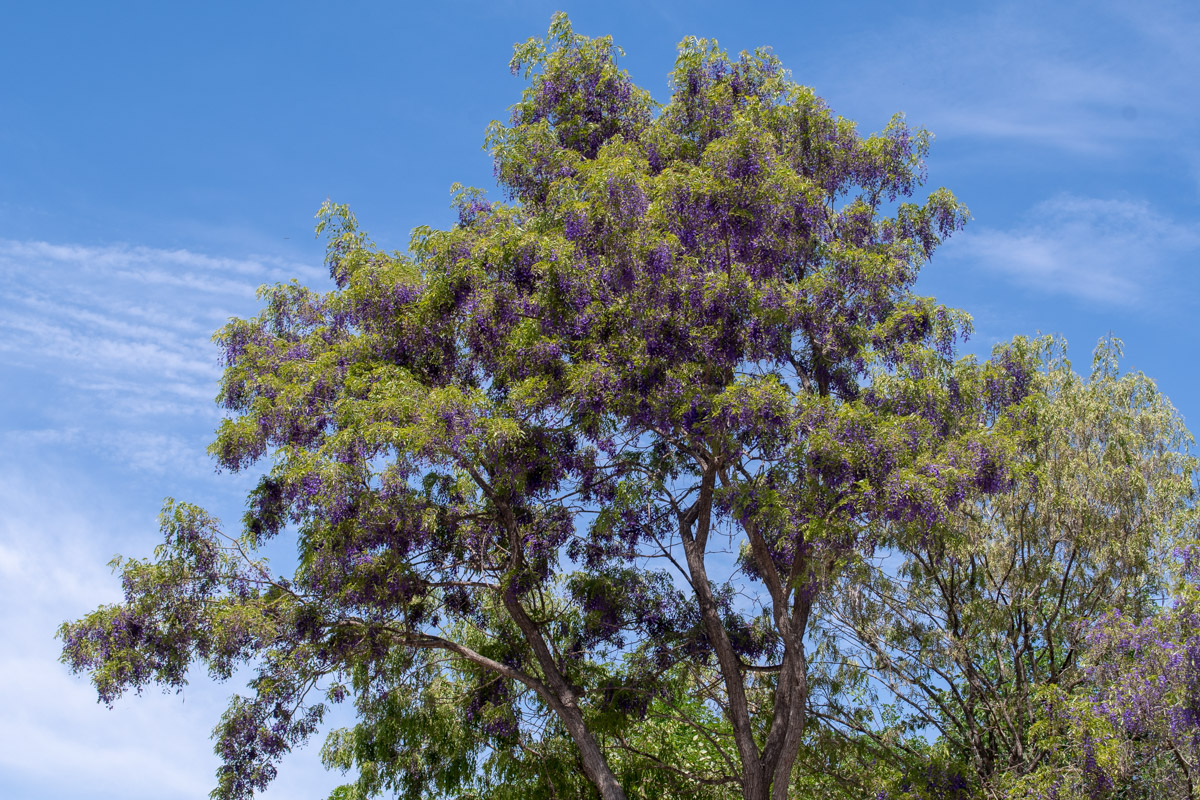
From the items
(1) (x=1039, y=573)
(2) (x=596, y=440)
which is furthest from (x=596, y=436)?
(1) (x=1039, y=573)

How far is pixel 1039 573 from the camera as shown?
15664mm

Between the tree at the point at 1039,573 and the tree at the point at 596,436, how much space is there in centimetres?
156

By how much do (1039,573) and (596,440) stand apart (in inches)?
272

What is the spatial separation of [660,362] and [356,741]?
8.07 m

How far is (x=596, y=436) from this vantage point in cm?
1359

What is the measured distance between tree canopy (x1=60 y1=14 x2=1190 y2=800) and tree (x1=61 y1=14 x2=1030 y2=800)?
4cm

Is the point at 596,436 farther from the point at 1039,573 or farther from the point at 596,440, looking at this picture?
the point at 1039,573

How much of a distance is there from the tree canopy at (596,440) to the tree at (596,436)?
1.6 inches

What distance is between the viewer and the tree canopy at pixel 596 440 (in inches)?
477

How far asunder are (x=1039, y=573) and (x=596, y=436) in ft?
22.9

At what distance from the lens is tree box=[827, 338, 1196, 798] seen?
1459 cm

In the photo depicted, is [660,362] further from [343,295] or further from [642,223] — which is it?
[343,295]

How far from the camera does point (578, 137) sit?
1588 cm

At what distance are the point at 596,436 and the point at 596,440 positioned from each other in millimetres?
166
